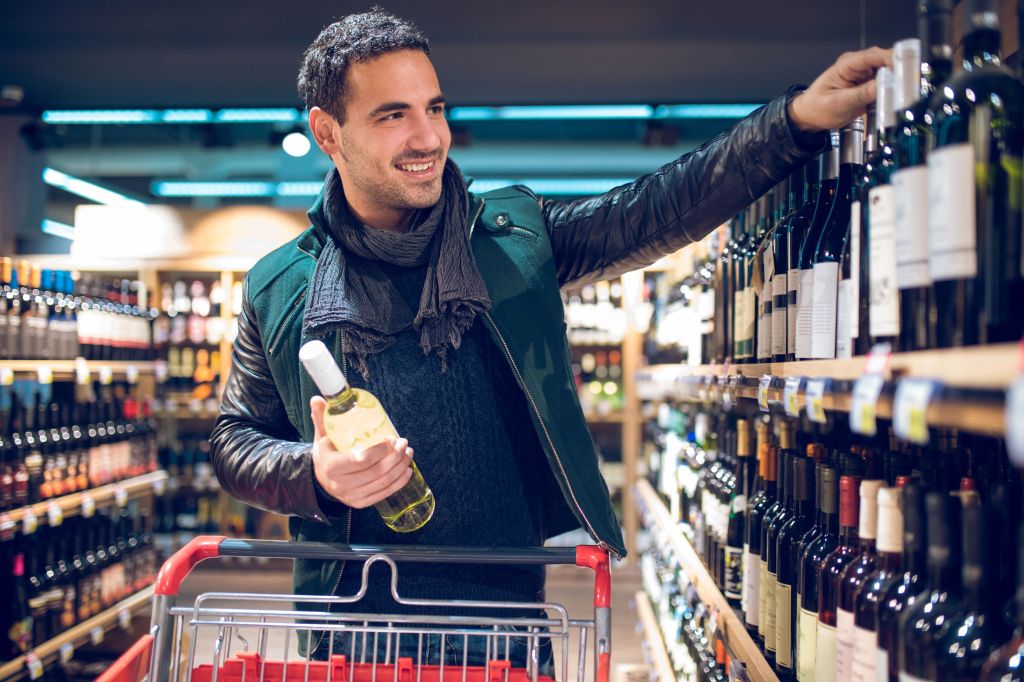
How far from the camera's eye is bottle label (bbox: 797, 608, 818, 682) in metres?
1.65

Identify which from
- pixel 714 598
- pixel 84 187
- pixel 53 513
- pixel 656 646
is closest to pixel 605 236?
pixel 714 598

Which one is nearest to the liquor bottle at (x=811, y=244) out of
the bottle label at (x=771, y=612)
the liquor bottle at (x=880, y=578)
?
the liquor bottle at (x=880, y=578)

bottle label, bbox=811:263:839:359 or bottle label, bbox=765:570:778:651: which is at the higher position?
bottle label, bbox=811:263:839:359

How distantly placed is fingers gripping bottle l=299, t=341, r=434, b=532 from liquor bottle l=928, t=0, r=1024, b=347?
87 centimetres

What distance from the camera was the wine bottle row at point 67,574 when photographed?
4.38m

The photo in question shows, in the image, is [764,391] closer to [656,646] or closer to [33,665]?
[656,646]

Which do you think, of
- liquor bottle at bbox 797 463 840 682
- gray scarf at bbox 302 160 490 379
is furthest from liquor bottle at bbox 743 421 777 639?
gray scarf at bbox 302 160 490 379

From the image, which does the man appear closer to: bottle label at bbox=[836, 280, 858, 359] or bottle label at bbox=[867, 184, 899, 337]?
bottle label at bbox=[836, 280, 858, 359]

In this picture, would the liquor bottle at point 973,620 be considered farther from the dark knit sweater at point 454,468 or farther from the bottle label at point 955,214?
the dark knit sweater at point 454,468

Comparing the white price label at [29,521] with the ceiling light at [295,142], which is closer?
the white price label at [29,521]

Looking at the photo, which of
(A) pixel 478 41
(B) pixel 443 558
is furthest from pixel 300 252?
(A) pixel 478 41

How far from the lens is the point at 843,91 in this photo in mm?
1492

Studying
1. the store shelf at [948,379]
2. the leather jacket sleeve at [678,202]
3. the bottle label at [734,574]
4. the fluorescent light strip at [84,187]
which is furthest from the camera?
the fluorescent light strip at [84,187]

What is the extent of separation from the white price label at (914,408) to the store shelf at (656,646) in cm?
295
